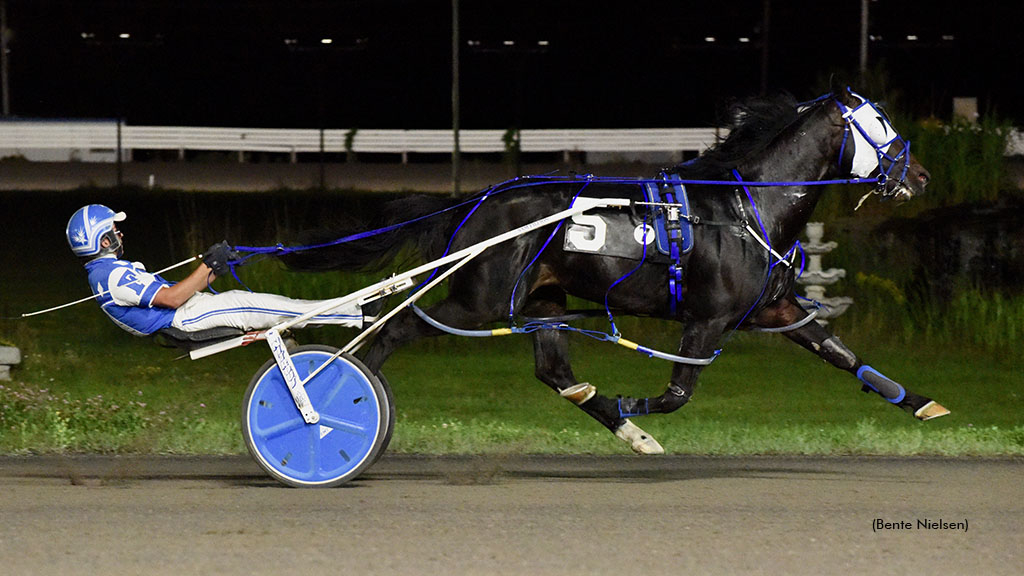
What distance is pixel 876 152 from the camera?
722 cm

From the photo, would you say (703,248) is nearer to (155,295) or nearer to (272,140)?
(155,295)

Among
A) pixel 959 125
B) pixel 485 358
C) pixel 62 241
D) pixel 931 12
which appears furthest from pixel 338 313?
pixel 931 12

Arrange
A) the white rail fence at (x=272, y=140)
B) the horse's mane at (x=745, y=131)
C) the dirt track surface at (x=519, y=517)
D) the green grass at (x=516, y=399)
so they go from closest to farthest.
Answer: the dirt track surface at (x=519, y=517) < the horse's mane at (x=745, y=131) < the green grass at (x=516, y=399) < the white rail fence at (x=272, y=140)

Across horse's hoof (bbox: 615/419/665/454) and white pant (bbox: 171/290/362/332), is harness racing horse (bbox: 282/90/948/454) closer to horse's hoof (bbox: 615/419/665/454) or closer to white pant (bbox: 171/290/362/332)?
horse's hoof (bbox: 615/419/665/454)

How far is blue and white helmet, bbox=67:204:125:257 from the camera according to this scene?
6656 millimetres

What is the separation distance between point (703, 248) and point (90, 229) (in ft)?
8.33

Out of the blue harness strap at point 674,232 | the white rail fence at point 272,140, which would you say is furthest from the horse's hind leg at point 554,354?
the white rail fence at point 272,140

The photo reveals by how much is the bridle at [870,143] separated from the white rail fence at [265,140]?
934 inches

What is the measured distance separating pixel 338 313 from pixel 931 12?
Answer: 3470 centimetres

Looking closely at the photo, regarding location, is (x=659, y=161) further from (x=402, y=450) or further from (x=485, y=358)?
(x=402, y=450)

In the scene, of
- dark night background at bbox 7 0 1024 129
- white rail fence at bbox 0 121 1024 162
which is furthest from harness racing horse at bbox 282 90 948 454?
dark night background at bbox 7 0 1024 129

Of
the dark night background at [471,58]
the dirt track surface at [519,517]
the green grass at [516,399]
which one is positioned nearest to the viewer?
the dirt track surface at [519,517]

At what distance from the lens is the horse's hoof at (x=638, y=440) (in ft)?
24.5

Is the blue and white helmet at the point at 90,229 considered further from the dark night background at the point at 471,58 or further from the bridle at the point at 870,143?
the dark night background at the point at 471,58
